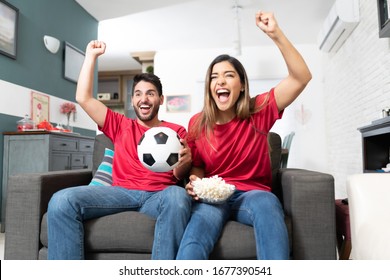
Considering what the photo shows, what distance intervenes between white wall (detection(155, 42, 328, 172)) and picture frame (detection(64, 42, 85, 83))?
2.42 metres

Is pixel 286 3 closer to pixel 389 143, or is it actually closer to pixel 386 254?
pixel 389 143

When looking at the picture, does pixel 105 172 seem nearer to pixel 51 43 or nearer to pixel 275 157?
pixel 275 157

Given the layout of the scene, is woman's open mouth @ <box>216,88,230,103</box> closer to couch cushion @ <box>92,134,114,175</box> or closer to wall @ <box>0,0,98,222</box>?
couch cushion @ <box>92,134,114,175</box>

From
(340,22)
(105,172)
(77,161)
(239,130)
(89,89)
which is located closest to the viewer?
(239,130)

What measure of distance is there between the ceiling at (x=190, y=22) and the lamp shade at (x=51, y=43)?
94 centimetres

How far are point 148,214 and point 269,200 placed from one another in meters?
0.48

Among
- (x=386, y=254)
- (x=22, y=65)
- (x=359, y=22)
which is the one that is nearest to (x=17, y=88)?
(x=22, y=65)

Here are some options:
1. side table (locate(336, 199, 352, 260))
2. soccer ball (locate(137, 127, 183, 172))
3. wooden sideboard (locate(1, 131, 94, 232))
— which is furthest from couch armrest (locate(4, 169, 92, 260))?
wooden sideboard (locate(1, 131, 94, 232))

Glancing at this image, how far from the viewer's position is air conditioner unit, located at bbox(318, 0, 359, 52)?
13.0 ft

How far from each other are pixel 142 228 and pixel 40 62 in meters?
3.05

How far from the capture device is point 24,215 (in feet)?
4.71

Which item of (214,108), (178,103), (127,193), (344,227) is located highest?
(178,103)

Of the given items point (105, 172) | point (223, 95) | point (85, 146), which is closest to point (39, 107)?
point (85, 146)

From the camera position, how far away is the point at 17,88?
11.0 ft
